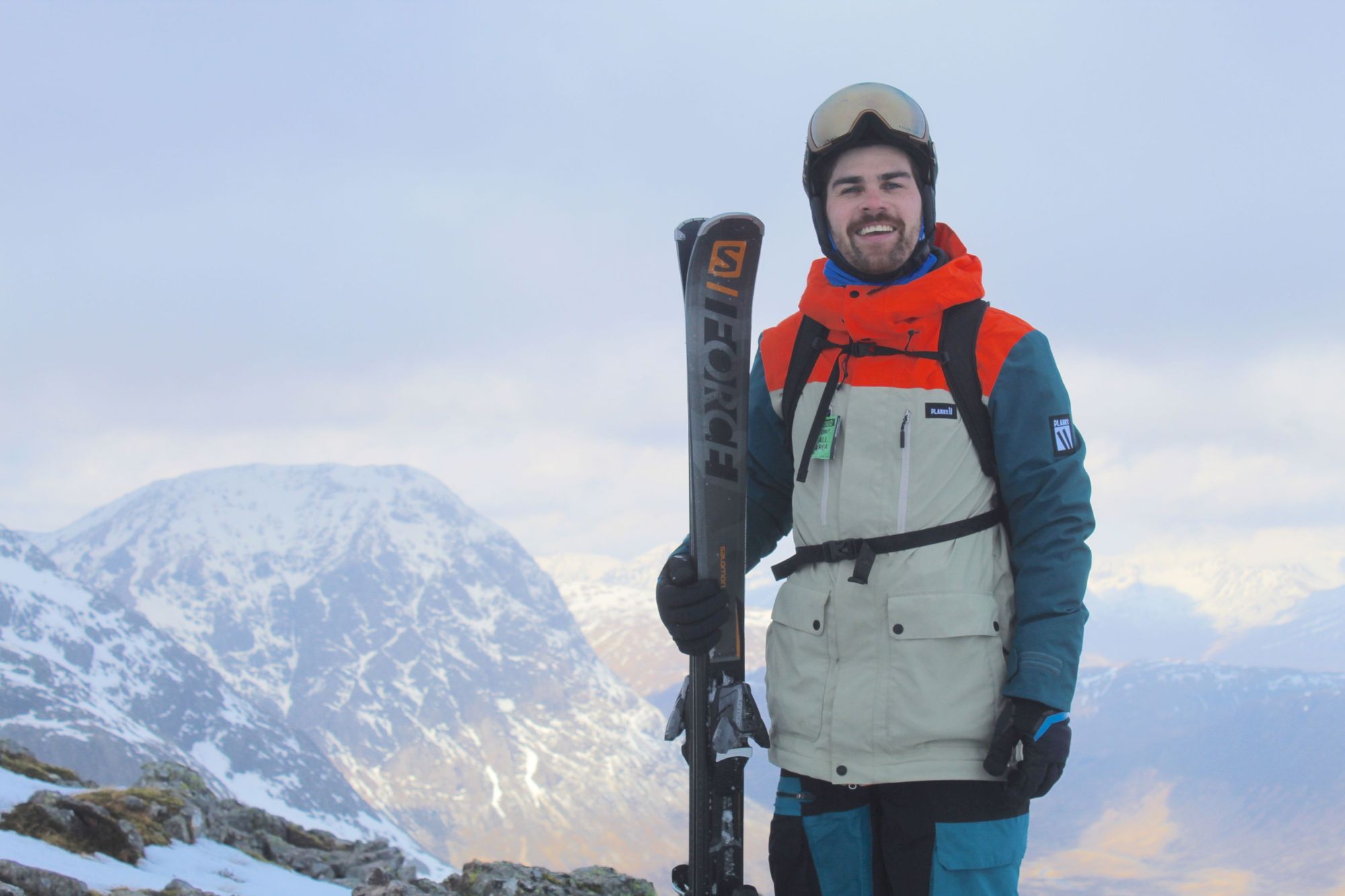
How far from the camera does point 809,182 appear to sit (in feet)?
19.4

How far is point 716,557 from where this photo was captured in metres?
5.79

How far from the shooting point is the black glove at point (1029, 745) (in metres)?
4.66

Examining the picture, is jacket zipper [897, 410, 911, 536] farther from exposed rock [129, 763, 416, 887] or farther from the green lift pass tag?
exposed rock [129, 763, 416, 887]

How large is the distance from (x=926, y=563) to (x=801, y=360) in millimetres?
1253

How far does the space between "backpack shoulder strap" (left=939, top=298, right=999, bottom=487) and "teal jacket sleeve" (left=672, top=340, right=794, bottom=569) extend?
40.0 inches

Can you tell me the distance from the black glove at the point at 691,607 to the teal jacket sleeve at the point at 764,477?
22 cm

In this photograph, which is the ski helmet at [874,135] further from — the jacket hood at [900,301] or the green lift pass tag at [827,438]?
the green lift pass tag at [827,438]

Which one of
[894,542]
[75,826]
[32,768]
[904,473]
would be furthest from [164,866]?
[904,473]

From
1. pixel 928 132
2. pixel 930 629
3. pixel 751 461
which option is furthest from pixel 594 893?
pixel 928 132

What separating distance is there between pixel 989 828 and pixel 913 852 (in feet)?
1.15

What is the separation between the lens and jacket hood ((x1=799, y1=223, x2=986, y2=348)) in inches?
201

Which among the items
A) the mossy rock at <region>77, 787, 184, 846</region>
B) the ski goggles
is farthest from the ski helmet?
the mossy rock at <region>77, 787, 184, 846</region>

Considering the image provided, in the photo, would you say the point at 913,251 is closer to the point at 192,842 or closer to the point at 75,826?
the point at 75,826

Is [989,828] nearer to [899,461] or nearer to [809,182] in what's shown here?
[899,461]
